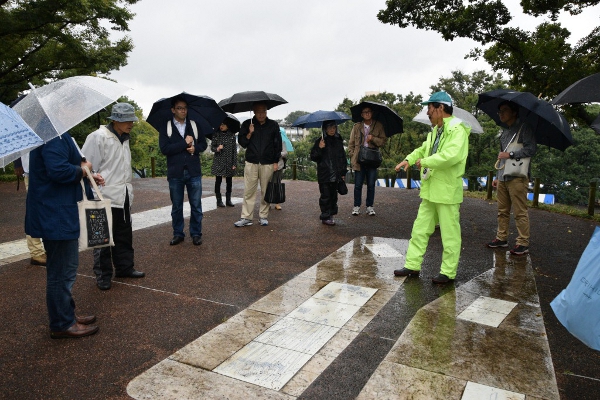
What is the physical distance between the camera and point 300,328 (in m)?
3.50

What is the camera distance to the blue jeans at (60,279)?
316 cm

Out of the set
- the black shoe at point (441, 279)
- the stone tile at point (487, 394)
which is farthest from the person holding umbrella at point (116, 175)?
the stone tile at point (487, 394)

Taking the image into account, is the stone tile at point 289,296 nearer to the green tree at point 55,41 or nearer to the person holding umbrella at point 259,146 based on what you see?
the person holding umbrella at point 259,146

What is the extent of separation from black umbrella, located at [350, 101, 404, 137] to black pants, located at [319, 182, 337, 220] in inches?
58.5

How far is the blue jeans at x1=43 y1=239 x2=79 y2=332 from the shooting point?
3160mm

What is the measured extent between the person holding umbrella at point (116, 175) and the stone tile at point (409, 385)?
2.86 meters

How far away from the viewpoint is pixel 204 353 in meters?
3.09

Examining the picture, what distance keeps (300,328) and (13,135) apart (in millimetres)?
2393

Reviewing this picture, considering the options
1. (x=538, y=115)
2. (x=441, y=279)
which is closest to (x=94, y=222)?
(x=441, y=279)

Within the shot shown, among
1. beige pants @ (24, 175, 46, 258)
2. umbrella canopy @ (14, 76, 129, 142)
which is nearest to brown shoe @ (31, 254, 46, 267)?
beige pants @ (24, 175, 46, 258)

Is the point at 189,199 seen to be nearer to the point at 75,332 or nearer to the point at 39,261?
the point at 39,261

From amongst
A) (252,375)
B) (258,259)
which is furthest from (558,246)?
(252,375)

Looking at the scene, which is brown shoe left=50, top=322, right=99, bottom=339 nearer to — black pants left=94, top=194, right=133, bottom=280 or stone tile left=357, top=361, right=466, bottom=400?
black pants left=94, top=194, right=133, bottom=280

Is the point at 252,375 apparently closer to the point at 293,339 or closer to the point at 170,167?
the point at 293,339
